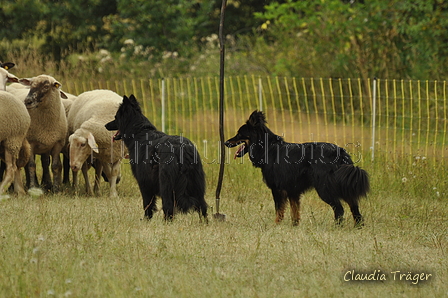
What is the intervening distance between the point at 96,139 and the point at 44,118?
2.87 feet

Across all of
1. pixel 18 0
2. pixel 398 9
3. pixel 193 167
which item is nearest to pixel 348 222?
pixel 193 167

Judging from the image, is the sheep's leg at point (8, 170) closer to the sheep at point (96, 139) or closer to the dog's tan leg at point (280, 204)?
the sheep at point (96, 139)

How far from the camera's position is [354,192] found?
6535 millimetres

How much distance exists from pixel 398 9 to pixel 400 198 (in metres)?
6.32

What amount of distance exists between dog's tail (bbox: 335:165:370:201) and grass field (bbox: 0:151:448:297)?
0.38 metres

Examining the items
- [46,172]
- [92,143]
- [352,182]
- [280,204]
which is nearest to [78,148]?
[92,143]

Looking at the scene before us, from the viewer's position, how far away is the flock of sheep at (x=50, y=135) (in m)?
8.38

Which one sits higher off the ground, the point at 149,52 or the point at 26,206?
the point at 149,52

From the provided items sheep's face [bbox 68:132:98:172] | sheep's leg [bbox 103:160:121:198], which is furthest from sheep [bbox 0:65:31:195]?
sheep's leg [bbox 103:160:121:198]

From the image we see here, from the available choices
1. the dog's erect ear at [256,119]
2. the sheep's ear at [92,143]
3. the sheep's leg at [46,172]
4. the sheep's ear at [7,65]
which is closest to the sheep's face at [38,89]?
the sheep's ear at [92,143]

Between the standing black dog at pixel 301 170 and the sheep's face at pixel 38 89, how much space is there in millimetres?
3122

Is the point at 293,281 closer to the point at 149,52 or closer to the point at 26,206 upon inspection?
the point at 26,206

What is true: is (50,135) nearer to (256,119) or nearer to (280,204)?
(256,119)

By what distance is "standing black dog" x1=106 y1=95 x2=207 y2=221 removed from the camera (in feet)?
21.4
